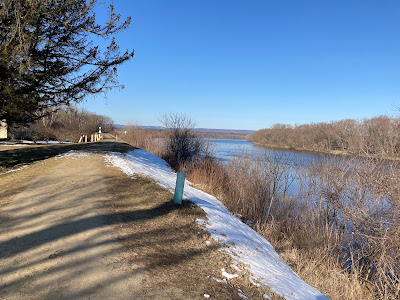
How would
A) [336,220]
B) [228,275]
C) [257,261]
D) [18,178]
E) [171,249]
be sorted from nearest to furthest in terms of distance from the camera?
[228,275] < [171,249] < [257,261] < [18,178] < [336,220]

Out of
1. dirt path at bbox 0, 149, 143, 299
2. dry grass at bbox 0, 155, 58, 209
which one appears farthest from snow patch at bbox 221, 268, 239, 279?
dry grass at bbox 0, 155, 58, 209

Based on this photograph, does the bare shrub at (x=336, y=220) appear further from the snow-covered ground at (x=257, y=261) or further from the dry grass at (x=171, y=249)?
the dry grass at (x=171, y=249)

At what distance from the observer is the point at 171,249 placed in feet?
14.1

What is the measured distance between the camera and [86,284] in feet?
10.2

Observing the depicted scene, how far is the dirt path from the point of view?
9.91 ft

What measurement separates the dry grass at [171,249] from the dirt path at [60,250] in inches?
10.3

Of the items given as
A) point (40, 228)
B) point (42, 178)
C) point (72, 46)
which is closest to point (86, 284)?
point (40, 228)

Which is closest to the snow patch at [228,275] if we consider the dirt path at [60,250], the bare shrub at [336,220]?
the dirt path at [60,250]

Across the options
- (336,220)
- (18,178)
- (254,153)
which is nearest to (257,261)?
(336,220)

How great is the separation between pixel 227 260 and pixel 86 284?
7.05 feet

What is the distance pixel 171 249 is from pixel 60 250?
1.69 metres

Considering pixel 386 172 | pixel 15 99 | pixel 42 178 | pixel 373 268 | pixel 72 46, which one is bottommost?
pixel 373 268

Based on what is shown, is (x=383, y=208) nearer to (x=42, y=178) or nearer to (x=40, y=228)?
(x=40, y=228)

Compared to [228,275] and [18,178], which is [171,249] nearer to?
[228,275]
